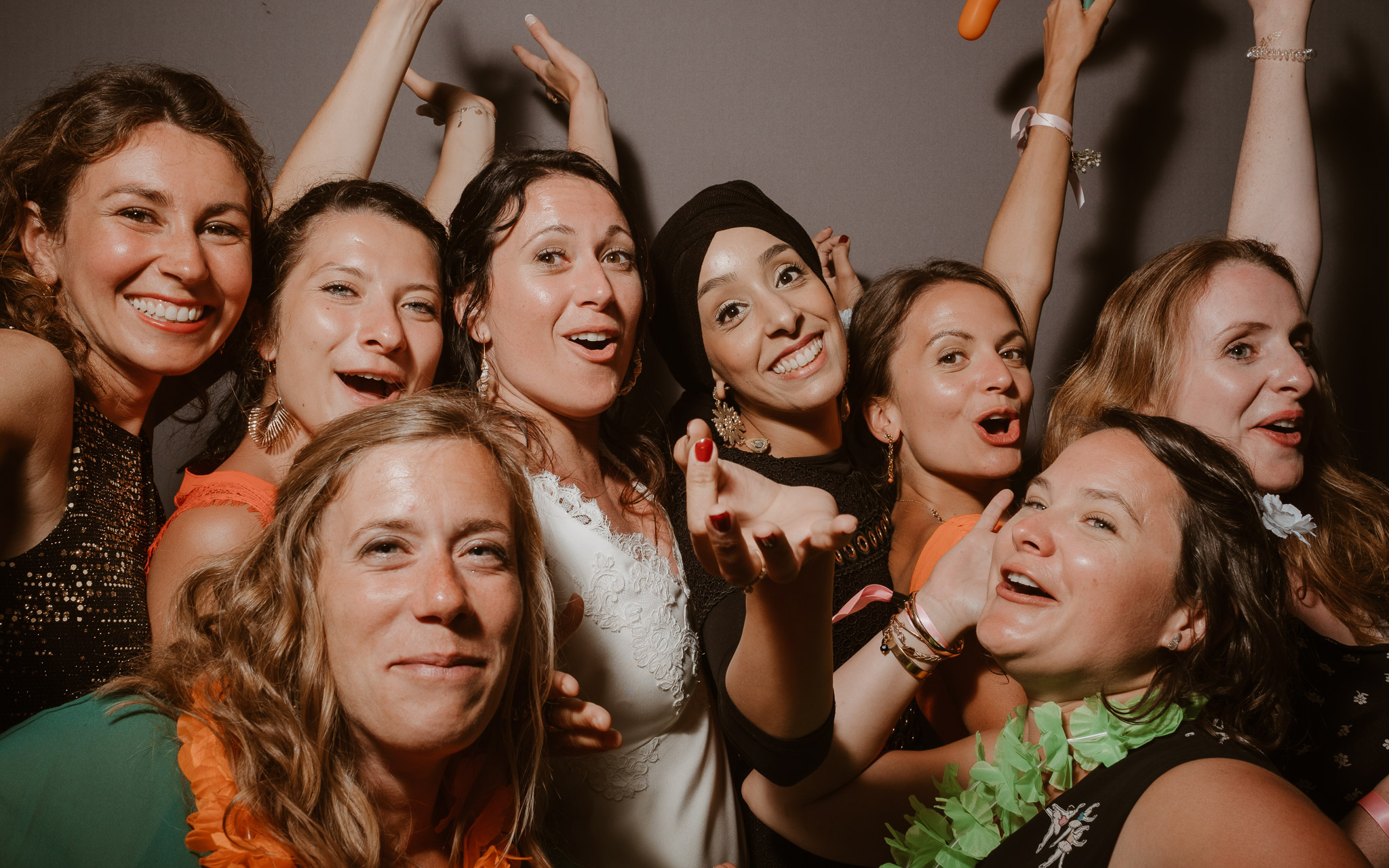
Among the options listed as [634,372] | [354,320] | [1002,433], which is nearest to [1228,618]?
[1002,433]

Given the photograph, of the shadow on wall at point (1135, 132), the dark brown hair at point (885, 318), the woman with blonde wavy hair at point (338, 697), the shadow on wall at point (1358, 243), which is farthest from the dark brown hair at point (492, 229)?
the shadow on wall at point (1358, 243)

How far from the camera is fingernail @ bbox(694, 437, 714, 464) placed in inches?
42.2

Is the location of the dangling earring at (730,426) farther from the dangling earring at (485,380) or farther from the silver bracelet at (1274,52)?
the silver bracelet at (1274,52)

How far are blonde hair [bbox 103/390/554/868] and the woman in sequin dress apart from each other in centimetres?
25

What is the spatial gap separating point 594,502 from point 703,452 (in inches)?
24.4

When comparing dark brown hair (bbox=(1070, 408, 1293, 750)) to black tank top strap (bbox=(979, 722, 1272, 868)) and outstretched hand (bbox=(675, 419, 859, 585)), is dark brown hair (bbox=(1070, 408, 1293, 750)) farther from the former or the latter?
outstretched hand (bbox=(675, 419, 859, 585))

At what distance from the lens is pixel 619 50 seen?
7.73 feet

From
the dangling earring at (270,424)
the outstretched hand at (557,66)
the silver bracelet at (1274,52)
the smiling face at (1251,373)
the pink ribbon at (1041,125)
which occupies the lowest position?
the dangling earring at (270,424)

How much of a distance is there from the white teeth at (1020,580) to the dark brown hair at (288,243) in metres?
1.16

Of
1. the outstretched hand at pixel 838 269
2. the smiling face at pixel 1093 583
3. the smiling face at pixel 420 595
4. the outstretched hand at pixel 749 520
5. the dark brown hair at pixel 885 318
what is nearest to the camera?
the outstretched hand at pixel 749 520

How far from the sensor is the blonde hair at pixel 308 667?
1192 millimetres

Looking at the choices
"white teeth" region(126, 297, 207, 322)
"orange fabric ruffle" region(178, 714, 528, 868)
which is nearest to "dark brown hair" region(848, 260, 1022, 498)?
"orange fabric ruffle" region(178, 714, 528, 868)

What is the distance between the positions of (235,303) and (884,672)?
4.46 feet

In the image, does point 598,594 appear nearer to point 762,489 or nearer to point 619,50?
point 762,489
